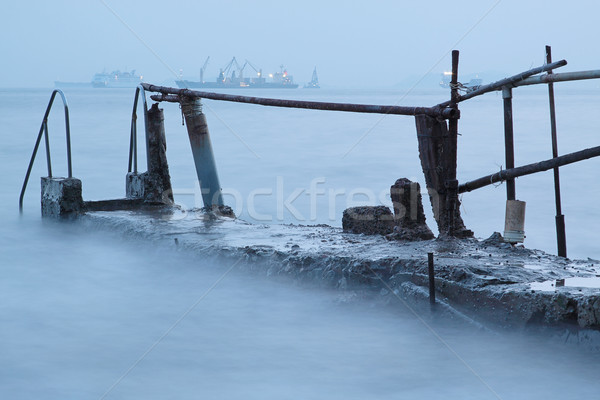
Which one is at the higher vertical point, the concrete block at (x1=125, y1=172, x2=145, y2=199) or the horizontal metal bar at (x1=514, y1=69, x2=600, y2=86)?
the horizontal metal bar at (x1=514, y1=69, x2=600, y2=86)

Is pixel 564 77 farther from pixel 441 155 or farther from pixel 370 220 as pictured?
pixel 370 220

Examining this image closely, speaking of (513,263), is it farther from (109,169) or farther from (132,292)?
(109,169)

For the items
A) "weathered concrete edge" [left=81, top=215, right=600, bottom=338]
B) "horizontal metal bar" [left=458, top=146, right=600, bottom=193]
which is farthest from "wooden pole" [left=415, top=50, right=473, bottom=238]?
"weathered concrete edge" [left=81, top=215, right=600, bottom=338]

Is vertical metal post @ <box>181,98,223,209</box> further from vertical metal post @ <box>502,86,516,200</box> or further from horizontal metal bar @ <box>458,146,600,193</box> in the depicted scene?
vertical metal post @ <box>502,86,516,200</box>

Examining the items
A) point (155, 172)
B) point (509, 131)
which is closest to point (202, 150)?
point (155, 172)

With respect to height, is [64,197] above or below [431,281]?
above

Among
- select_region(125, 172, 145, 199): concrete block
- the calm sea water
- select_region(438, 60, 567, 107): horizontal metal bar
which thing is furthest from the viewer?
select_region(125, 172, 145, 199): concrete block

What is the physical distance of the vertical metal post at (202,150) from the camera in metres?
6.97

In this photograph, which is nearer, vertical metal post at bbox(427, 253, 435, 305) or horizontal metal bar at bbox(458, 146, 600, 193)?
vertical metal post at bbox(427, 253, 435, 305)

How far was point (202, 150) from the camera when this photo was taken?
7066 mm

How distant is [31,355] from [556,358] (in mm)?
3062

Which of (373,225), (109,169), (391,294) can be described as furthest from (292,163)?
(391,294)

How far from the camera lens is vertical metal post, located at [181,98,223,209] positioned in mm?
6973

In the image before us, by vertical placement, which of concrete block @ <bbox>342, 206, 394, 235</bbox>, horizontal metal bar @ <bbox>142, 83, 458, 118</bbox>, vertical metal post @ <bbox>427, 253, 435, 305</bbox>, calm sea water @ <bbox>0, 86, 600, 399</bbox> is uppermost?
horizontal metal bar @ <bbox>142, 83, 458, 118</bbox>
